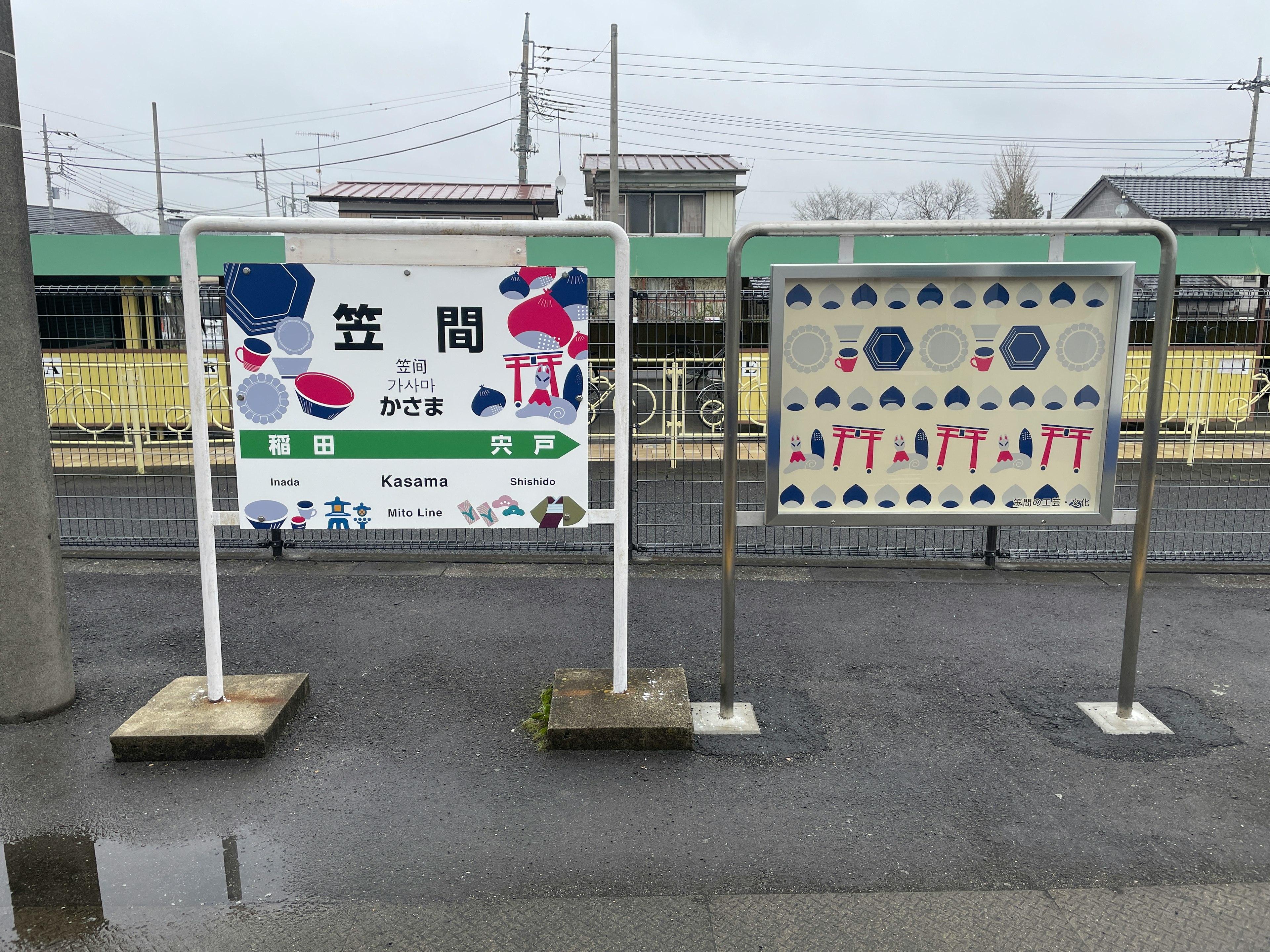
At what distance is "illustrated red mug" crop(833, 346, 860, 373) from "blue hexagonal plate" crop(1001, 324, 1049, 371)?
0.67 m

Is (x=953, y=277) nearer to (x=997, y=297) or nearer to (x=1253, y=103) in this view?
(x=997, y=297)

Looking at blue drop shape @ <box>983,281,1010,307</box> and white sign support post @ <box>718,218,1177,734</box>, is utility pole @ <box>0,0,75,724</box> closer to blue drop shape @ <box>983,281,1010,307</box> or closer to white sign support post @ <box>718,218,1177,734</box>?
white sign support post @ <box>718,218,1177,734</box>

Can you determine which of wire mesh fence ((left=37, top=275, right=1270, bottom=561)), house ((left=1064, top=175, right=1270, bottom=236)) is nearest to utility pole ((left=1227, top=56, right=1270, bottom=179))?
house ((left=1064, top=175, right=1270, bottom=236))

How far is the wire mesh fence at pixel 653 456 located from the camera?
7.14 m

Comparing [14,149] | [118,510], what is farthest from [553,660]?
[118,510]

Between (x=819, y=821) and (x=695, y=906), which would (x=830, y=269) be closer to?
(x=819, y=821)

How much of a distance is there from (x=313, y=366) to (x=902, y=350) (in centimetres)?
262

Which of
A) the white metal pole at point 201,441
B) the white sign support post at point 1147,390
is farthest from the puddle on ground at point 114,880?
the white sign support post at point 1147,390

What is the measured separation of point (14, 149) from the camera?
12.2 ft

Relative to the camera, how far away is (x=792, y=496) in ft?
13.3

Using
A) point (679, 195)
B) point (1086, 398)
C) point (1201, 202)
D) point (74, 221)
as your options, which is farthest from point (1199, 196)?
point (74, 221)

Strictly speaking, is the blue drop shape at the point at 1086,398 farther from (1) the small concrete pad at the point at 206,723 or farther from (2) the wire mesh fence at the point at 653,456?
(1) the small concrete pad at the point at 206,723

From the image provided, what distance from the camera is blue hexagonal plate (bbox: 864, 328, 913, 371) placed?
12.8 ft

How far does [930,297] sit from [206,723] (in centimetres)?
373
